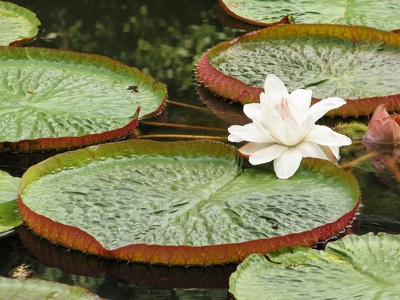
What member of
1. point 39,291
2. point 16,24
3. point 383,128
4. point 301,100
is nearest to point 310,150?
point 301,100

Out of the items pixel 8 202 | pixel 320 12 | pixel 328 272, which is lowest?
pixel 8 202

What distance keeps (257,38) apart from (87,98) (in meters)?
0.85

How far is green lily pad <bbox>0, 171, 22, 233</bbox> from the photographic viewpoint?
2463 mm

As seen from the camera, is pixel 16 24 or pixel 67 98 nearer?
pixel 67 98

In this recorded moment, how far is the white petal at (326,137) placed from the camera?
106 inches

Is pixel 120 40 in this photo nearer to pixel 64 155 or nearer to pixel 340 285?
pixel 64 155

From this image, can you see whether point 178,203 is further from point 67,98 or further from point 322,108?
point 67,98

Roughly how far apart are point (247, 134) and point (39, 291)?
0.95 meters

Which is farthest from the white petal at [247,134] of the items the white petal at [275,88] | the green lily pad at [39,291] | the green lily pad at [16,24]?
the green lily pad at [16,24]

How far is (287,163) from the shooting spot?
2.62 m

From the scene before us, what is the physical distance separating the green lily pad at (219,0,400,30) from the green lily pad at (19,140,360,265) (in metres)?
1.60

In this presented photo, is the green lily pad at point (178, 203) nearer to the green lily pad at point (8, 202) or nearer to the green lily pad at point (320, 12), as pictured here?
the green lily pad at point (8, 202)

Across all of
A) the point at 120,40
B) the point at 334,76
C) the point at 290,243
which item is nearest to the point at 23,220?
the point at 290,243

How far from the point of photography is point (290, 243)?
7.40 feet
